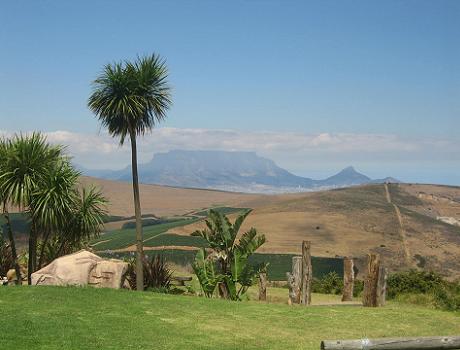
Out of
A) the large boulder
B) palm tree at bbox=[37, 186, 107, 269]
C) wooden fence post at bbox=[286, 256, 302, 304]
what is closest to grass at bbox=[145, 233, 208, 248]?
palm tree at bbox=[37, 186, 107, 269]

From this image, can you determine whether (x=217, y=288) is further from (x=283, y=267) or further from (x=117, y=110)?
(x=283, y=267)

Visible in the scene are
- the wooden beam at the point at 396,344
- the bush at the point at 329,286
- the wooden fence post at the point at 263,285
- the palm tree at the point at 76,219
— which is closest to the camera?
the wooden beam at the point at 396,344

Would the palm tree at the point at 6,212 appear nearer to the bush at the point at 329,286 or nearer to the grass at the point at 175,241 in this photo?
the bush at the point at 329,286

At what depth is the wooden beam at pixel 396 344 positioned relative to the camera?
26.9 feet

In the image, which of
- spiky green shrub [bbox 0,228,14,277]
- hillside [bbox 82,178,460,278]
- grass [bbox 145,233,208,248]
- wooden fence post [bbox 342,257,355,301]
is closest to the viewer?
wooden fence post [bbox 342,257,355,301]

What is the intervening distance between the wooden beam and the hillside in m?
45.4

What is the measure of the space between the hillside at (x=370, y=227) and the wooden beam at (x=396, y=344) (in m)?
45.4

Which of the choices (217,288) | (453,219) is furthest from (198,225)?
(217,288)

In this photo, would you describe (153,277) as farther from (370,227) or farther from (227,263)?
(370,227)

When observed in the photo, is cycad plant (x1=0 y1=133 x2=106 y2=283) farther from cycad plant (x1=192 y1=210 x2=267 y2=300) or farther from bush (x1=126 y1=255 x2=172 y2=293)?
cycad plant (x1=192 y1=210 x2=267 y2=300)

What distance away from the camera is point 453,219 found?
341 ft

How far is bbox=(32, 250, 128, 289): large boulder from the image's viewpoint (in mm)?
20141

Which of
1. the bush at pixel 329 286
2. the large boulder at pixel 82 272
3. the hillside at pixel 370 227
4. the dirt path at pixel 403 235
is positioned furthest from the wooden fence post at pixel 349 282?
the dirt path at pixel 403 235

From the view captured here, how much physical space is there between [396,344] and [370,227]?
257 feet
